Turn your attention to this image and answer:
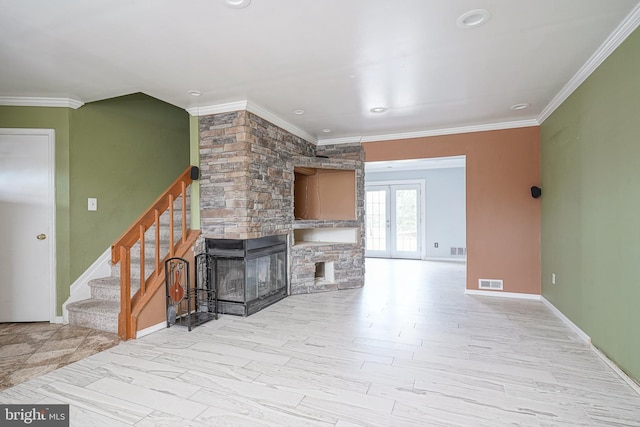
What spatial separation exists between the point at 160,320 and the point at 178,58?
2.44 meters

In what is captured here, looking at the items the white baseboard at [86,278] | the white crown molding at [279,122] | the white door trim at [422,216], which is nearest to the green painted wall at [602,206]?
the white crown molding at [279,122]

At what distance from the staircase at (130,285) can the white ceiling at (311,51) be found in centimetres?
129

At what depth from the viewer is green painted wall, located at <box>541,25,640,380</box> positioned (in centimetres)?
213

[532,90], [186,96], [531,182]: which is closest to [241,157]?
[186,96]

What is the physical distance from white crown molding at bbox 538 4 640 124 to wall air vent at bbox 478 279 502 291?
7.46ft

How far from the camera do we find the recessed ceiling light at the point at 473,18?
1990 mm

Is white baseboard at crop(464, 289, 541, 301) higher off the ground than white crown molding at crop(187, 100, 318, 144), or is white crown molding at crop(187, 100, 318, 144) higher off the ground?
white crown molding at crop(187, 100, 318, 144)

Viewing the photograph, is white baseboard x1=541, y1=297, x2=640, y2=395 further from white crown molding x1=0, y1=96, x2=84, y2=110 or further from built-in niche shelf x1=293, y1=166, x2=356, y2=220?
white crown molding x1=0, y1=96, x2=84, y2=110

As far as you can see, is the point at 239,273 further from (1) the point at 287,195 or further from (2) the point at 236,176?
(1) the point at 287,195

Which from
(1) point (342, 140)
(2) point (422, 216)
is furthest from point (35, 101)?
(2) point (422, 216)

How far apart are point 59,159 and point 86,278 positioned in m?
1.35

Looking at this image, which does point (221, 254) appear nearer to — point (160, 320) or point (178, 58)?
point (160, 320)

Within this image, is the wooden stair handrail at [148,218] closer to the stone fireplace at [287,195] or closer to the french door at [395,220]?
the stone fireplace at [287,195]

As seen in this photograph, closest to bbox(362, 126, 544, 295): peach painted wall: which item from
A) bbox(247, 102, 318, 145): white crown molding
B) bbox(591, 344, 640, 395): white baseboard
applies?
bbox(591, 344, 640, 395): white baseboard
